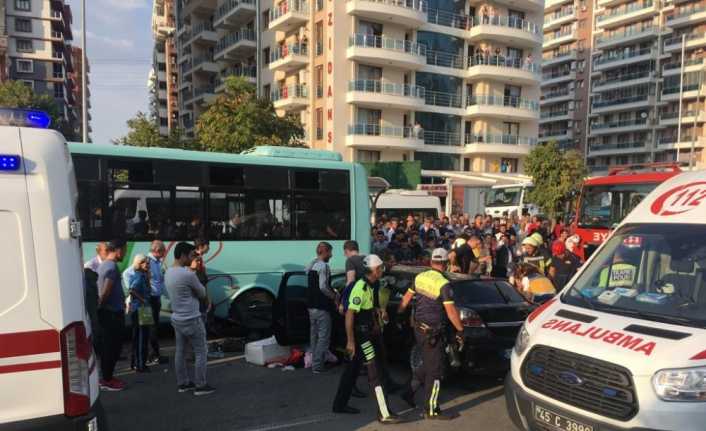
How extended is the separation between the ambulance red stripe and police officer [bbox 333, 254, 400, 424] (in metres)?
2.83

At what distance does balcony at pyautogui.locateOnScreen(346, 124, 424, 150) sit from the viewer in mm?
36844

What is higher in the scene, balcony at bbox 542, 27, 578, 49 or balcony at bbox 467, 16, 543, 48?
balcony at bbox 542, 27, 578, 49

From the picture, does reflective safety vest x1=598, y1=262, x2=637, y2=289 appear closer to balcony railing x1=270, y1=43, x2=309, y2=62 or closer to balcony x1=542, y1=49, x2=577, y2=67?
balcony railing x1=270, y1=43, x2=309, y2=62

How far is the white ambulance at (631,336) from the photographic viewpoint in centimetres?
331

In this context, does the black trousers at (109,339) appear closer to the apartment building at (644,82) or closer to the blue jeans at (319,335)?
the blue jeans at (319,335)

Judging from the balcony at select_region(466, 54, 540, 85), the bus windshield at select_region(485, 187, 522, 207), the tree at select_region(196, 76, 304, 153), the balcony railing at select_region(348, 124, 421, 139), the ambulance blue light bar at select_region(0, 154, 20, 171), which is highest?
the balcony at select_region(466, 54, 540, 85)

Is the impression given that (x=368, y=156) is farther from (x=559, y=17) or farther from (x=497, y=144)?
(x=559, y=17)

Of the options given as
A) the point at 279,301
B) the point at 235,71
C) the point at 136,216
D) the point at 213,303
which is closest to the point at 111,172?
the point at 136,216

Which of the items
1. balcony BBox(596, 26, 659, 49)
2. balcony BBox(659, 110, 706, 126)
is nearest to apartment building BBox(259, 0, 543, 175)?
balcony BBox(659, 110, 706, 126)

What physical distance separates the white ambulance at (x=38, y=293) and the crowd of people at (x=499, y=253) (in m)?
4.48

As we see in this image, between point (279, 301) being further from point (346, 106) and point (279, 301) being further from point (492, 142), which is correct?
point (492, 142)

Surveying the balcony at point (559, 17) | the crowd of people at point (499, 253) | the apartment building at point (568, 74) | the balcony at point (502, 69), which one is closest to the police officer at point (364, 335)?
the crowd of people at point (499, 253)

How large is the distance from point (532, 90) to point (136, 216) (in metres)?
43.2

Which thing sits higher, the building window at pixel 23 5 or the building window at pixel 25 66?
the building window at pixel 23 5
